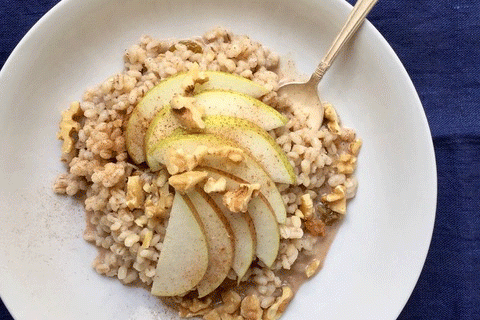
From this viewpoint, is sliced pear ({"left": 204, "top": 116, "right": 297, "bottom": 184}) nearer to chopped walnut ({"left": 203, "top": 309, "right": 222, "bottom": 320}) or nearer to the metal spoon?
the metal spoon

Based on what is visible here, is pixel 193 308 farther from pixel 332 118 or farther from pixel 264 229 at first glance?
pixel 332 118

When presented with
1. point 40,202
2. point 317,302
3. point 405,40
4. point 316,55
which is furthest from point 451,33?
point 40,202

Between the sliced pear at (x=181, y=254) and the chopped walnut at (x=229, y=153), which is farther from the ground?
the chopped walnut at (x=229, y=153)

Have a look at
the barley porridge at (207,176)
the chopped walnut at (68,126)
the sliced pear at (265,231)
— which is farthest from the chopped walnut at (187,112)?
the chopped walnut at (68,126)

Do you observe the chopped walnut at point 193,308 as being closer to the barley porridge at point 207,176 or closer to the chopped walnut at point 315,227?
the barley porridge at point 207,176

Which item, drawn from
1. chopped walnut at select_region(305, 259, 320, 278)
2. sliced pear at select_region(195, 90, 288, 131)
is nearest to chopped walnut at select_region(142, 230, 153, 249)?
sliced pear at select_region(195, 90, 288, 131)
